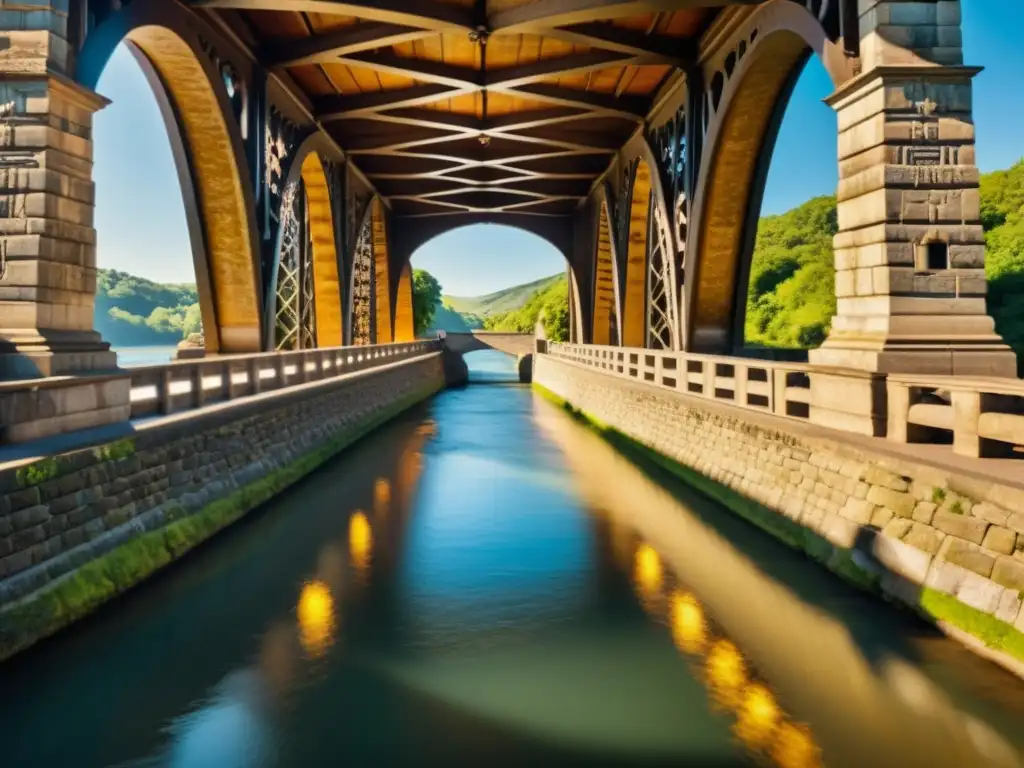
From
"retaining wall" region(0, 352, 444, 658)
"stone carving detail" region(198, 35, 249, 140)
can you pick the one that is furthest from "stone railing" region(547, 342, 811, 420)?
"stone carving detail" region(198, 35, 249, 140)

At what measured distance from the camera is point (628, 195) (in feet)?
81.2

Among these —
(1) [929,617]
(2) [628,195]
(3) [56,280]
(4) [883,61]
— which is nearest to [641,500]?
(1) [929,617]

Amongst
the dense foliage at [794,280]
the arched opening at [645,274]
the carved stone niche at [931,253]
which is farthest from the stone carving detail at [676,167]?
the dense foliage at [794,280]

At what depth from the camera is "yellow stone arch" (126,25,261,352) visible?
1424 centimetres

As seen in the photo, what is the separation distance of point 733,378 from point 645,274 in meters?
15.8

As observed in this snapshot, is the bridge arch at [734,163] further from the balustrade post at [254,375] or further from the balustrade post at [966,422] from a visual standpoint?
the balustrade post at [254,375]

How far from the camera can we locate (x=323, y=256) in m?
25.9

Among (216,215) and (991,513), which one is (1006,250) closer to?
→ (991,513)

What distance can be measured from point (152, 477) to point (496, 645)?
4.17 metres

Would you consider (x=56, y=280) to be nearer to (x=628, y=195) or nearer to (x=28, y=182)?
(x=28, y=182)

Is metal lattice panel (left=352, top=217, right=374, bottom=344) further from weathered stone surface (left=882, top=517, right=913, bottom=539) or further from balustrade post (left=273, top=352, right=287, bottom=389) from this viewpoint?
weathered stone surface (left=882, top=517, right=913, bottom=539)

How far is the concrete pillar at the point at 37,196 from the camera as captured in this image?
7.24 metres

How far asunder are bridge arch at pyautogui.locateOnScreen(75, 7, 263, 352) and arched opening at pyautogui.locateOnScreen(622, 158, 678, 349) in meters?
10.5

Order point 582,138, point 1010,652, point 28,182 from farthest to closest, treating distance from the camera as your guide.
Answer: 1. point 582,138
2. point 28,182
3. point 1010,652
